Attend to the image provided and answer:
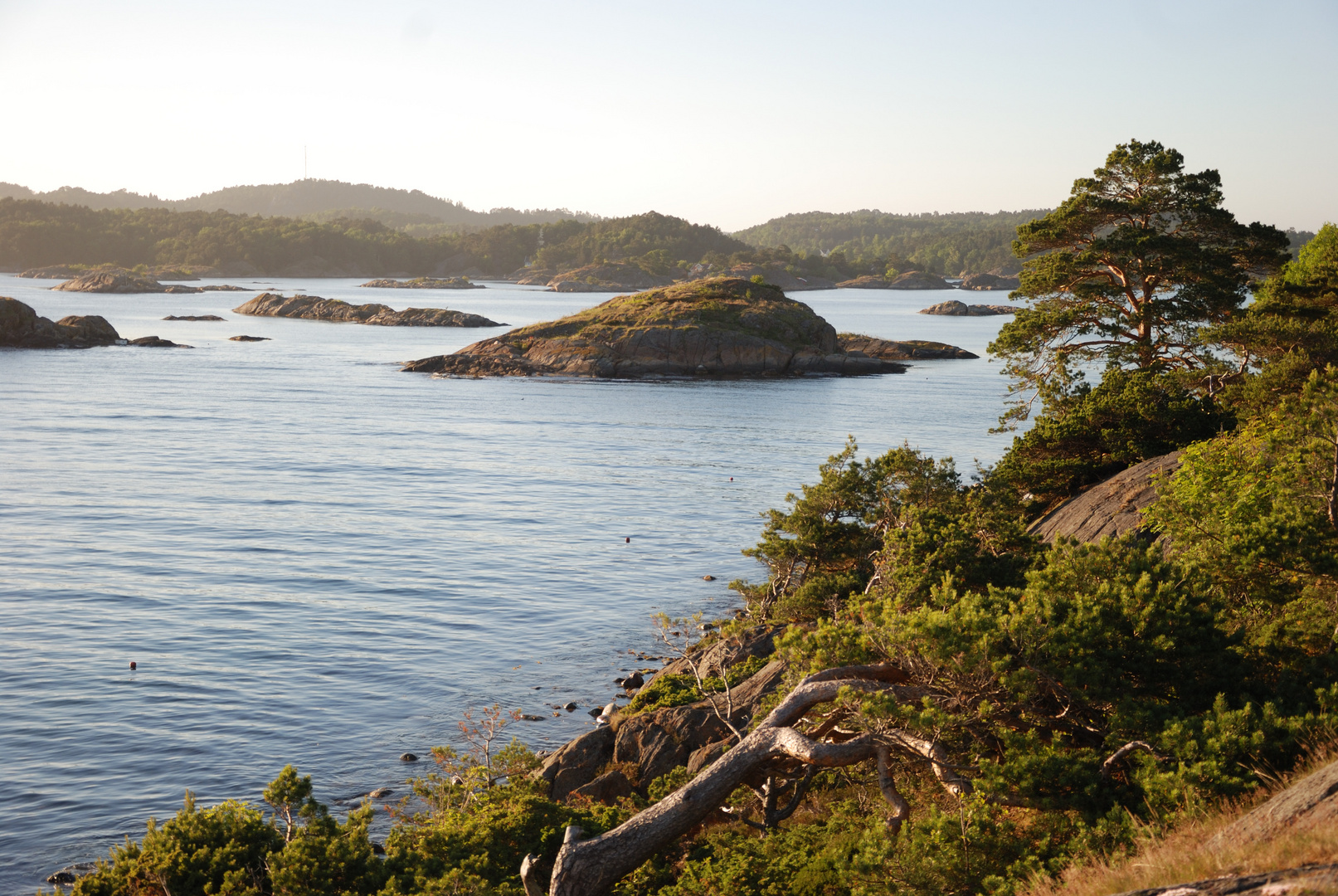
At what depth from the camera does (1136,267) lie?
35688mm

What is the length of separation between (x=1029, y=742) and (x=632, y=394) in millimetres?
82568

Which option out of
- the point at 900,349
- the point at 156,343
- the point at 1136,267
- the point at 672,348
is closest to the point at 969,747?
the point at 1136,267

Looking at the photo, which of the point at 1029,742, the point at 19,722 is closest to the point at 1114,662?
the point at 1029,742

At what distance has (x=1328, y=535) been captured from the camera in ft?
49.7

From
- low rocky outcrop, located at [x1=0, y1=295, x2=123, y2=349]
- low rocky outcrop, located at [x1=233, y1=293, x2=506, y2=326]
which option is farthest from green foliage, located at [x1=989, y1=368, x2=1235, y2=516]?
low rocky outcrop, located at [x1=233, y1=293, x2=506, y2=326]

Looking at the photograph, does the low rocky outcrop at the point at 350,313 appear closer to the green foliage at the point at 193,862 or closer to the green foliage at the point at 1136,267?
the green foliage at the point at 1136,267

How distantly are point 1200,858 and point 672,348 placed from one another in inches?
3953

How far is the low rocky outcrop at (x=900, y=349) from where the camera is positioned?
12126 centimetres

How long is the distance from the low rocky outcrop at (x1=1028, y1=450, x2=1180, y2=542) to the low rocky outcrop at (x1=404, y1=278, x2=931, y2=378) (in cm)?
8093

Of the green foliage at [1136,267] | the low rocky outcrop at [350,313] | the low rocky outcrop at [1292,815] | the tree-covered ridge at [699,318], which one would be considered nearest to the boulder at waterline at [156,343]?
the tree-covered ridge at [699,318]

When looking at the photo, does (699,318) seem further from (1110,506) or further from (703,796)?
(703,796)

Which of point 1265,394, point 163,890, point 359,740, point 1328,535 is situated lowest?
point 359,740

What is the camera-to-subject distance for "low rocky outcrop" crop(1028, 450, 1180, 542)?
24.6 m

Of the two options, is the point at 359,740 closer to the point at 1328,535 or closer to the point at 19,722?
the point at 19,722
